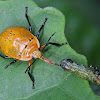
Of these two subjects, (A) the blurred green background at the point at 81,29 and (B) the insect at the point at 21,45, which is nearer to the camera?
(B) the insect at the point at 21,45

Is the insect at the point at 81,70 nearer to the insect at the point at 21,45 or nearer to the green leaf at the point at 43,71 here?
the green leaf at the point at 43,71

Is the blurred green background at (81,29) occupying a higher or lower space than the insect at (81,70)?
higher

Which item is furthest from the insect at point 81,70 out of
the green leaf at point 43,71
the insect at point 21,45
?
the insect at point 21,45

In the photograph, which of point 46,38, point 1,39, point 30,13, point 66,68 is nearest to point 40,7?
point 30,13

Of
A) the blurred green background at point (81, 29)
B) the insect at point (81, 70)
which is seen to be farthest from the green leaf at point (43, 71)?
the blurred green background at point (81, 29)

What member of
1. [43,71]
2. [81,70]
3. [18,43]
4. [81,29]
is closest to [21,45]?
[18,43]
